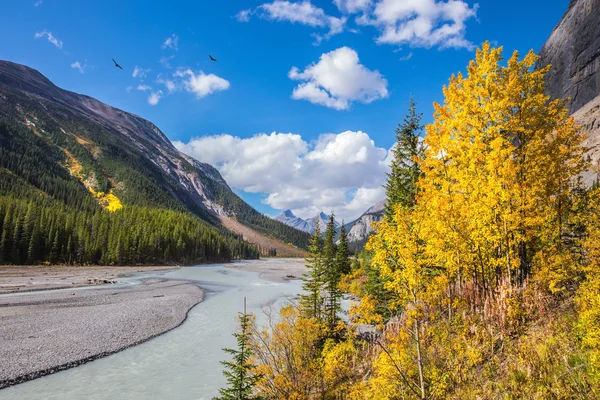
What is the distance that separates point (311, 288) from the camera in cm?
2286

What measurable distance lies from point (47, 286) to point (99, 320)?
27885 millimetres

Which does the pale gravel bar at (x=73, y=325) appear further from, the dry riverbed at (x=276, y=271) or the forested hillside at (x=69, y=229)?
the forested hillside at (x=69, y=229)

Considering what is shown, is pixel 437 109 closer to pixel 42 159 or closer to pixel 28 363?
pixel 28 363

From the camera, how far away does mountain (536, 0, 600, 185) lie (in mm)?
80562

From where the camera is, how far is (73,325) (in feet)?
91.5

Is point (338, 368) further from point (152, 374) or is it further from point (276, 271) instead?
point (276, 271)

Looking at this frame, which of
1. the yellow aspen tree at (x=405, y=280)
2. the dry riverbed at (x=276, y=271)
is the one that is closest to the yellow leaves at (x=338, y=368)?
the yellow aspen tree at (x=405, y=280)

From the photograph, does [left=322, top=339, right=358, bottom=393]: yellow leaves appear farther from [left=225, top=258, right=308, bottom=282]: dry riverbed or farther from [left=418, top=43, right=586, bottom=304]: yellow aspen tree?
[left=225, top=258, right=308, bottom=282]: dry riverbed

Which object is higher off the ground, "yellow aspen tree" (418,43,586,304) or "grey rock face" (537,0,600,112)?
"grey rock face" (537,0,600,112)

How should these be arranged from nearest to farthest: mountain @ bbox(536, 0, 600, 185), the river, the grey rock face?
the river
mountain @ bbox(536, 0, 600, 185)
the grey rock face

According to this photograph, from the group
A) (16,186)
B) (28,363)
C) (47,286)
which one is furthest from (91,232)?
(28,363)

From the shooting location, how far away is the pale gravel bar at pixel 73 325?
19953mm

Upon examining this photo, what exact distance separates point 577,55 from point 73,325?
132 meters

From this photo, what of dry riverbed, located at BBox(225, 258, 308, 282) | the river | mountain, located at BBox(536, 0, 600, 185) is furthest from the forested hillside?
mountain, located at BBox(536, 0, 600, 185)
